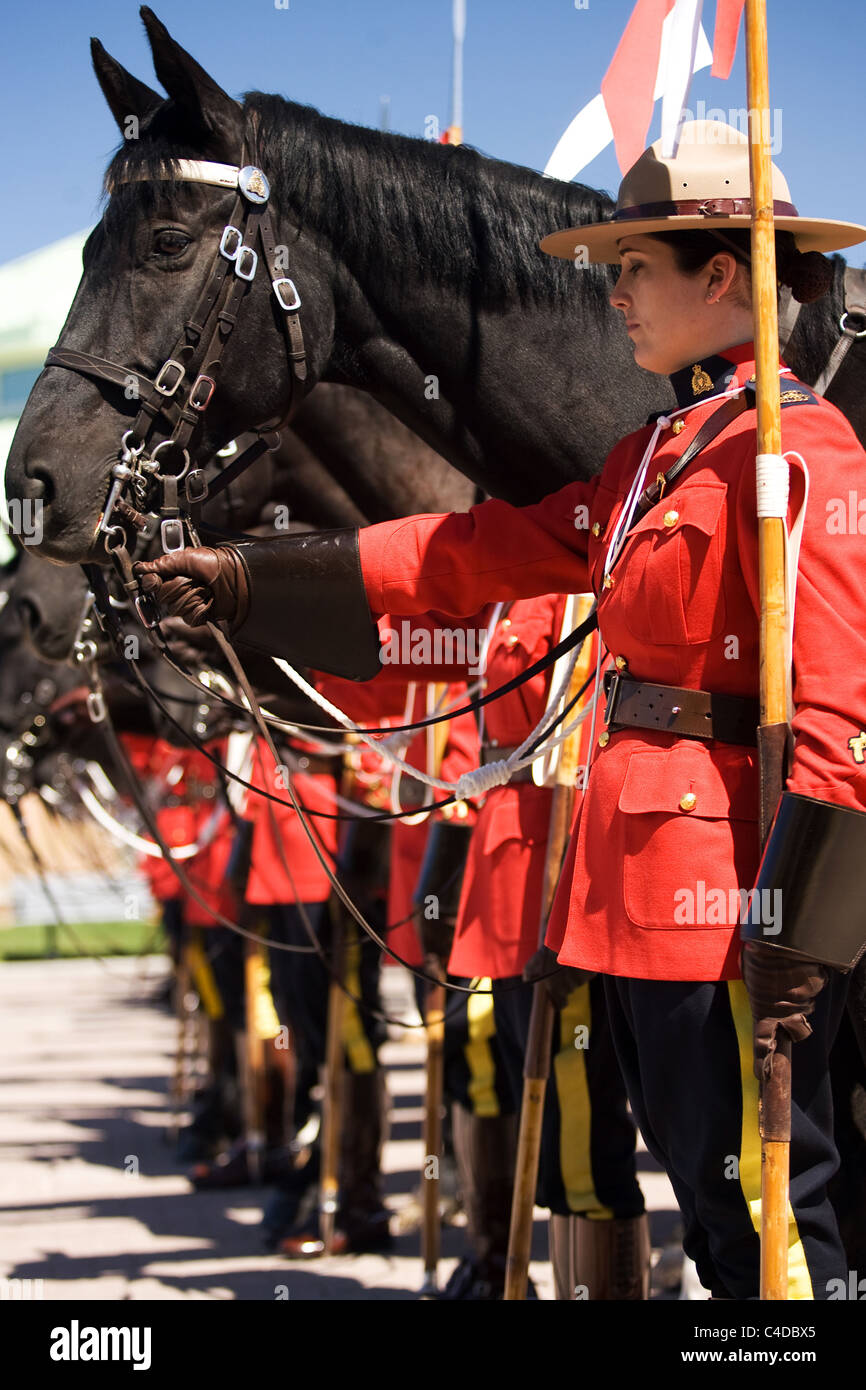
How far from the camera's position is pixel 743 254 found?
8.03 feet

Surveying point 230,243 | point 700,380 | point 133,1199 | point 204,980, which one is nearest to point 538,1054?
point 700,380

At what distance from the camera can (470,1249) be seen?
178 inches

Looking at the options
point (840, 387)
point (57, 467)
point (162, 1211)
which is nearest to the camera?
point (57, 467)

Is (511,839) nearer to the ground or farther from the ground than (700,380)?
nearer to the ground

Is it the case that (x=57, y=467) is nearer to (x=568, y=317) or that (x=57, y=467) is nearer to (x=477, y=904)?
(x=568, y=317)

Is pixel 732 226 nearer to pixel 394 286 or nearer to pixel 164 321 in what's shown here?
pixel 394 286

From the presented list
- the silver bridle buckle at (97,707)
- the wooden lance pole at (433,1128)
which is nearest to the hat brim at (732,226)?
the wooden lance pole at (433,1128)

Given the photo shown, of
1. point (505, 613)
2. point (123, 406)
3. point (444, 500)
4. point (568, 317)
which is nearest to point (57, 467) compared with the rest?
point (123, 406)

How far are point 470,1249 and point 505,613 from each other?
1.88 m

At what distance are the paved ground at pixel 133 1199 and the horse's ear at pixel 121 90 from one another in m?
2.82

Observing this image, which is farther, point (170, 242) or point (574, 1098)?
point (574, 1098)

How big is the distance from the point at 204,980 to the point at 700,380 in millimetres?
6918

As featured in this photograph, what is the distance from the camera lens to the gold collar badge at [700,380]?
2.51m

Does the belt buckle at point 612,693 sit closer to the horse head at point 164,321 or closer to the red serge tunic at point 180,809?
the horse head at point 164,321
